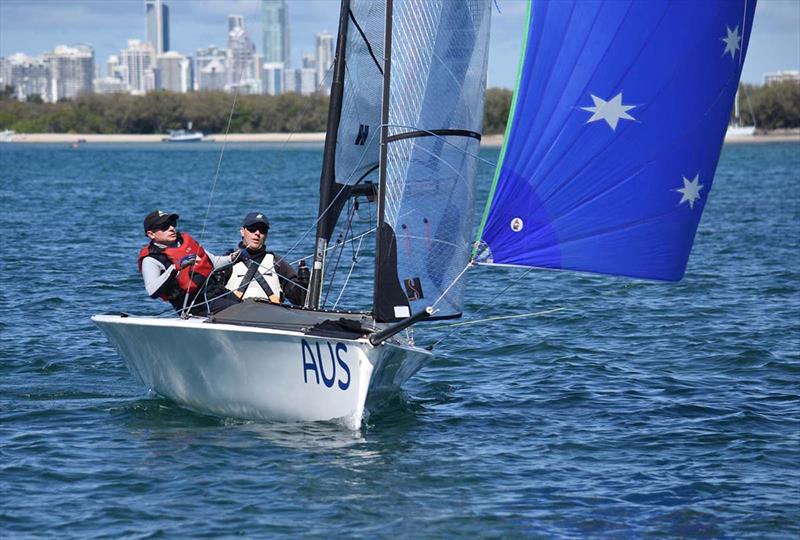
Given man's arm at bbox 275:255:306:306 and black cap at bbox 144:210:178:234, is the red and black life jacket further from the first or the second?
man's arm at bbox 275:255:306:306

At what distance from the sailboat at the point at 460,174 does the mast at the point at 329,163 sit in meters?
0.01

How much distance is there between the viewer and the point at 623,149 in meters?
9.51

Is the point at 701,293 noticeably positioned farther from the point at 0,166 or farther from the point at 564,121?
the point at 0,166

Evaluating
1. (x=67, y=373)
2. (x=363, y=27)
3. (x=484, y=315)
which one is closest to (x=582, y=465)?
(x=363, y=27)

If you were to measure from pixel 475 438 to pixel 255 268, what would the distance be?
230 cm

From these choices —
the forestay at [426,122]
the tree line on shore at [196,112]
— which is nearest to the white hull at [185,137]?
the tree line on shore at [196,112]

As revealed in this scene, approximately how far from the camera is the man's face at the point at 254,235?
10938mm

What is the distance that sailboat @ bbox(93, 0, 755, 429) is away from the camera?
370 inches

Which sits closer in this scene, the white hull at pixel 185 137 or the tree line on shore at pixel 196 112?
the white hull at pixel 185 137

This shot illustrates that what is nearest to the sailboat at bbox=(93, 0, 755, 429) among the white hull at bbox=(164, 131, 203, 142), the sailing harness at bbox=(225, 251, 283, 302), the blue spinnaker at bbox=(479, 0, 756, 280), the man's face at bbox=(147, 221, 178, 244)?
the blue spinnaker at bbox=(479, 0, 756, 280)

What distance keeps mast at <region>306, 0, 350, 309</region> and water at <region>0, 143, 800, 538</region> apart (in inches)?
47.8

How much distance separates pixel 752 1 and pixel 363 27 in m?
3.07

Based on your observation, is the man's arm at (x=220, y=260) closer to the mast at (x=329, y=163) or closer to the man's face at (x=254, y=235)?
the man's face at (x=254, y=235)

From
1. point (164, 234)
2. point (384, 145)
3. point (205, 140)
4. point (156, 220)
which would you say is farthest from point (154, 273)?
point (205, 140)
